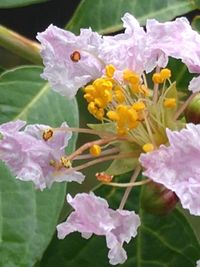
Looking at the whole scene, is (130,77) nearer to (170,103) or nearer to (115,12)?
(170,103)

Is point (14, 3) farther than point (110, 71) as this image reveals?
Yes

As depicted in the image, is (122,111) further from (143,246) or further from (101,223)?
(143,246)

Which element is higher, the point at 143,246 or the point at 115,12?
the point at 115,12

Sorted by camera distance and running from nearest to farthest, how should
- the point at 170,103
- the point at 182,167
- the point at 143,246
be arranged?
the point at 182,167 → the point at 170,103 → the point at 143,246

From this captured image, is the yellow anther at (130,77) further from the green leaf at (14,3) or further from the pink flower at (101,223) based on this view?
the green leaf at (14,3)

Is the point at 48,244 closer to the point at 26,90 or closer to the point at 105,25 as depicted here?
the point at 26,90

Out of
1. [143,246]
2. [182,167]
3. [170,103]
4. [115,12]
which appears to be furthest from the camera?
[115,12]

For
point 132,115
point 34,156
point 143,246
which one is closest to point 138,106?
point 132,115

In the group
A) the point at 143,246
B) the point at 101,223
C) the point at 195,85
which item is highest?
the point at 195,85

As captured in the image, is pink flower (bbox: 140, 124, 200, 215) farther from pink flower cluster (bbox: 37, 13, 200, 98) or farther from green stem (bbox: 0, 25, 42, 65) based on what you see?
green stem (bbox: 0, 25, 42, 65)
